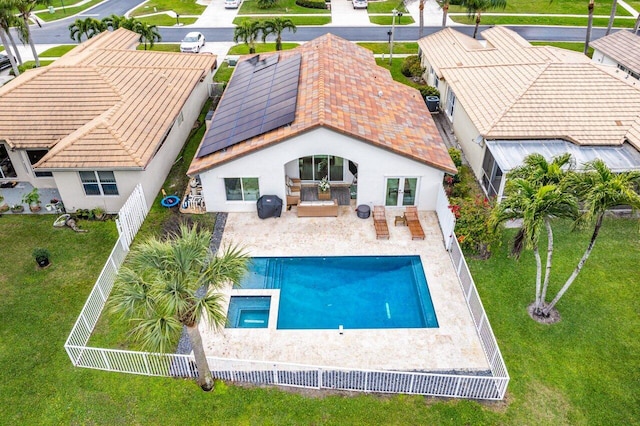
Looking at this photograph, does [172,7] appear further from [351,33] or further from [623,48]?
[623,48]

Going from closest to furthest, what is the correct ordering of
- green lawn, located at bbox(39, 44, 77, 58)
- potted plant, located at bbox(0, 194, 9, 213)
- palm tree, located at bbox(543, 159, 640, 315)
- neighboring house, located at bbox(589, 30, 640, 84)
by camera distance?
palm tree, located at bbox(543, 159, 640, 315)
potted plant, located at bbox(0, 194, 9, 213)
neighboring house, located at bbox(589, 30, 640, 84)
green lawn, located at bbox(39, 44, 77, 58)

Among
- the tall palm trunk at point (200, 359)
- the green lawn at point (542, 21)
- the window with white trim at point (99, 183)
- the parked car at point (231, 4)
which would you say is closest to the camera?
the tall palm trunk at point (200, 359)

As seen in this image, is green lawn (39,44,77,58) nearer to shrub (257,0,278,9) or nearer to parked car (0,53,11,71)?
parked car (0,53,11,71)

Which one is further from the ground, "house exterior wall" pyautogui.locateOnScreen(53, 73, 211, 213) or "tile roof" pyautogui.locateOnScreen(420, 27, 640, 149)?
"tile roof" pyautogui.locateOnScreen(420, 27, 640, 149)

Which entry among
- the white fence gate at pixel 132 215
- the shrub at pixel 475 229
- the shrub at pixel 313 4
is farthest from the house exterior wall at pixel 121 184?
the shrub at pixel 313 4

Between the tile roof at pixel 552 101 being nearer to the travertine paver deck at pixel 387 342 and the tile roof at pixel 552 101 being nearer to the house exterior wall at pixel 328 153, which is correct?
the house exterior wall at pixel 328 153

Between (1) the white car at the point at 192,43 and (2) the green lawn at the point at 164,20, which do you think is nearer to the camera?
(1) the white car at the point at 192,43

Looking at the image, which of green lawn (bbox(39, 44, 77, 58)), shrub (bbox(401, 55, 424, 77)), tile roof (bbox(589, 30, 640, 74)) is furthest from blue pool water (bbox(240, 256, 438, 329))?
green lawn (bbox(39, 44, 77, 58))
